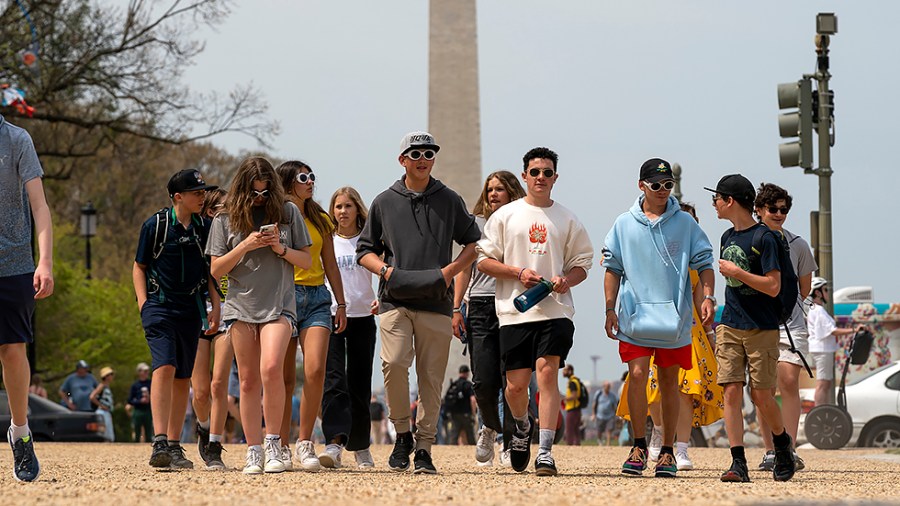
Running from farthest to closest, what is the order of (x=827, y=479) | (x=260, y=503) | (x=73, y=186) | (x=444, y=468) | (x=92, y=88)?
(x=73, y=186) < (x=92, y=88) < (x=444, y=468) < (x=827, y=479) < (x=260, y=503)

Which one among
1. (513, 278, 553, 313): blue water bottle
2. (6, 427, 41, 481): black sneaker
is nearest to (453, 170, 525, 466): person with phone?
(513, 278, 553, 313): blue water bottle

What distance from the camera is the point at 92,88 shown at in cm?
3045

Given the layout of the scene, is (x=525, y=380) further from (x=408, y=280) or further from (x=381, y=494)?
(x=381, y=494)

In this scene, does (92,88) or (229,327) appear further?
(92,88)

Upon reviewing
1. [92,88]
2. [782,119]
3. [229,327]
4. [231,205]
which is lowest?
Result: [229,327]

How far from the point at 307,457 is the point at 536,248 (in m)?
2.02

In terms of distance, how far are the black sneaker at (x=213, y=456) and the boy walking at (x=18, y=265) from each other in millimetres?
2105

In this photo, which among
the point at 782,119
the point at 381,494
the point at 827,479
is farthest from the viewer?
the point at 782,119

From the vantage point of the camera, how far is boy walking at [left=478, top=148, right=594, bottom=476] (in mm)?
9859

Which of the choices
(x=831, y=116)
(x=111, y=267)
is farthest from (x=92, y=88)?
(x=111, y=267)

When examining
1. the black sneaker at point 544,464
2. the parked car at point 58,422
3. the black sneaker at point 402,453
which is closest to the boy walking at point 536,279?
the black sneaker at point 544,464

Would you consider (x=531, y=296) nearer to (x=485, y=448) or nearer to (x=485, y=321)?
(x=485, y=321)

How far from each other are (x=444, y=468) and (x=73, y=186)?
38.3m

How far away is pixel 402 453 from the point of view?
34.0 feet
